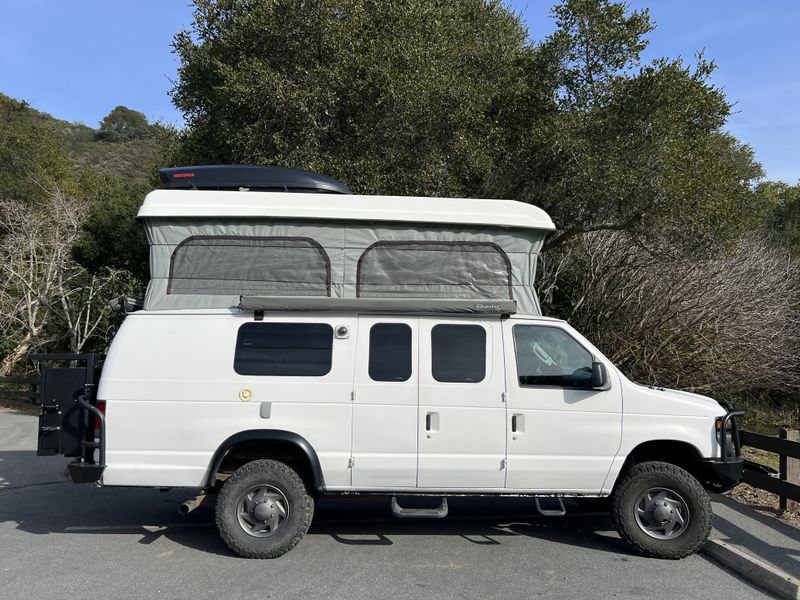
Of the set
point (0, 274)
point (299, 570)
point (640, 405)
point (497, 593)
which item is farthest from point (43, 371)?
point (0, 274)

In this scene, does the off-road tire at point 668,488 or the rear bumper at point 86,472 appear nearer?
the rear bumper at point 86,472

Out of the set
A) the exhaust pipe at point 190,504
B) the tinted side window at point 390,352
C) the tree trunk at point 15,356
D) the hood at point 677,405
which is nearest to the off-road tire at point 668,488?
the hood at point 677,405

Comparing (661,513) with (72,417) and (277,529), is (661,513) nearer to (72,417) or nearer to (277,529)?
(277,529)

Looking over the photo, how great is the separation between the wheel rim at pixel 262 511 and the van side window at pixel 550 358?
2.33 metres

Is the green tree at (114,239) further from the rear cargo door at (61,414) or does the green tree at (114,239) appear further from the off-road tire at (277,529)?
the off-road tire at (277,529)

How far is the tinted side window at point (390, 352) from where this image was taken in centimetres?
607

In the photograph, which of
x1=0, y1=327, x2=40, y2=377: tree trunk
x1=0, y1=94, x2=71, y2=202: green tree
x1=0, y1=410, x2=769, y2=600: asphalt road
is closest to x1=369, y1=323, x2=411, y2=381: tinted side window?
x1=0, y1=410, x2=769, y2=600: asphalt road

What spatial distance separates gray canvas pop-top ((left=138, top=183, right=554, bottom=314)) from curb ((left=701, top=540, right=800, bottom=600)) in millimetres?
2672

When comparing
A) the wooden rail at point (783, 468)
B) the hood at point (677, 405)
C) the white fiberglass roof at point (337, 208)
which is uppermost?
the white fiberglass roof at point (337, 208)

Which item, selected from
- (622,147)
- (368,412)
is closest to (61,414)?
(368,412)

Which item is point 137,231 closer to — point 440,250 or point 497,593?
point 440,250

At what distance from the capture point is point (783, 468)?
742 cm

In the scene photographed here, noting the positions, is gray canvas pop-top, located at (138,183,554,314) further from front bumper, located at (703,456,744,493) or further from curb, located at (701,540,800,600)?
curb, located at (701,540,800,600)

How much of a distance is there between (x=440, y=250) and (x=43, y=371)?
12.2 ft
